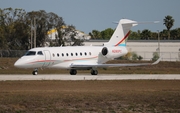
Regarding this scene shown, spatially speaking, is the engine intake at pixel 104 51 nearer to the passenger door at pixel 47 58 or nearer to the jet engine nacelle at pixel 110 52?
the jet engine nacelle at pixel 110 52

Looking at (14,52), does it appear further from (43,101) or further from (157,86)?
(43,101)

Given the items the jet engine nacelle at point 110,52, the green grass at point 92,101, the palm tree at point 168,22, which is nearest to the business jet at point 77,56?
the jet engine nacelle at point 110,52

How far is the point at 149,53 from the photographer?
286 ft

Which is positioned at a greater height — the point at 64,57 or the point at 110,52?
the point at 110,52

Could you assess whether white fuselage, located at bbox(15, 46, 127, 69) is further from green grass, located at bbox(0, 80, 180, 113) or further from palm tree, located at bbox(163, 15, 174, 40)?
palm tree, located at bbox(163, 15, 174, 40)

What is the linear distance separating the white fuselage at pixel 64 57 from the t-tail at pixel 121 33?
632mm

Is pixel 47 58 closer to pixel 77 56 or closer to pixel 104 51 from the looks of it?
pixel 77 56

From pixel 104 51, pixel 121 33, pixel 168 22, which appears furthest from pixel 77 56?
pixel 168 22

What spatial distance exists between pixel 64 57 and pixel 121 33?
6.88m

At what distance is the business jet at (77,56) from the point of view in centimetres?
4175

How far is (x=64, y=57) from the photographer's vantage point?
4400cm

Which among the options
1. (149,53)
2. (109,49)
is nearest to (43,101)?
(109,49)

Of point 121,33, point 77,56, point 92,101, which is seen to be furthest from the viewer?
point 121,33

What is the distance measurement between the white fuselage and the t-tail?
632 millimetres
